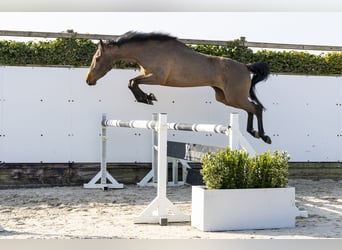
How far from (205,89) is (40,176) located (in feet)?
7.70

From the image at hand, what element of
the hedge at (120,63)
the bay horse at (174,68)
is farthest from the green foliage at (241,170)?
the hedge at (120,63)

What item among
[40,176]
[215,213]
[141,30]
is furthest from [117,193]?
[215,213]

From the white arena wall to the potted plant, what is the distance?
2.90 meters

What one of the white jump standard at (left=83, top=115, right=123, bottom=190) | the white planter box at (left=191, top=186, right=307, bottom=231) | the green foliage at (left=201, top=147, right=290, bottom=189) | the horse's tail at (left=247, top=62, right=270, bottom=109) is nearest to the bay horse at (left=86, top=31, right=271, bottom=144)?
the horse's tail at (left=247, top=62, right=270, bottom=109)

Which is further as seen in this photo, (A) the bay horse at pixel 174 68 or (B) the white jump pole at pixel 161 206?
(A) the bay horse at pixel 174 68

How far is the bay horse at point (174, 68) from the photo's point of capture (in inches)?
192

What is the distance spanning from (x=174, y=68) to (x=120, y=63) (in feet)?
4.36

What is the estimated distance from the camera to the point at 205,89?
21.1 feet

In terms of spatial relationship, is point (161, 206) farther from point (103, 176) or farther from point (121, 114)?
point (121, 114)

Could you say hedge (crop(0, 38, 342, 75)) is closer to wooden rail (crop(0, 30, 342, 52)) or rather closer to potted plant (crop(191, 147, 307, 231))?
wooden rail (crop(0, 30, 342, 52))

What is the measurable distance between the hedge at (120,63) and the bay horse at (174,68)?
3.61 feet

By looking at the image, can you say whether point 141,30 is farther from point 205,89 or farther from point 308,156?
point 308,156

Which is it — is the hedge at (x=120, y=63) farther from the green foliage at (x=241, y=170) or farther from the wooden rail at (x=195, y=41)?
the green foliage at (x=241, y=170)

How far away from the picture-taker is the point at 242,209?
3.30m
